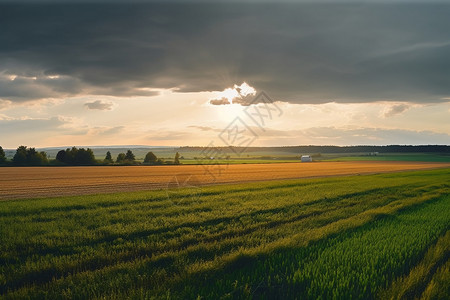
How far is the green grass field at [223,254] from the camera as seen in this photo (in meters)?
6.81

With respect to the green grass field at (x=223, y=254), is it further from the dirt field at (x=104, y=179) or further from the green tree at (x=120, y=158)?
the green tree at (x=120, y=158)

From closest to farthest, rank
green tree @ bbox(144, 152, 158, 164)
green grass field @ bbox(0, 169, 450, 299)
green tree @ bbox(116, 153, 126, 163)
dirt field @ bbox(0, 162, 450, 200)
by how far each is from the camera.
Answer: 1. green grass field @ bbox(0, 169, 450, 299)
2. dirt field @ bbox(0, 162, 450, 200)
3. green tree @ bbox(116, 153, 126, 163)
4. green tree @ bbox(144, 152, 158, 164)

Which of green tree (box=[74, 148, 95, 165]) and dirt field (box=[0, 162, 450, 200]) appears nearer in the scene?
dirt field (box=[0, 162, 450, 200])

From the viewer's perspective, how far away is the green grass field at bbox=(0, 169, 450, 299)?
22.4 ft

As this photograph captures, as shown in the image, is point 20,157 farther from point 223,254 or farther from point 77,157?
point 223,254

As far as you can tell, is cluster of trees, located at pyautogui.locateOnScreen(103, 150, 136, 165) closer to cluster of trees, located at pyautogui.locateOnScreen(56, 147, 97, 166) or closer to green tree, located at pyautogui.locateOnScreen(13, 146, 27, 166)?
cluster of trees, located at pyautogui.locateOnScreen(56, 147, 97, 166)

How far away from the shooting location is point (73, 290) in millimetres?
6742

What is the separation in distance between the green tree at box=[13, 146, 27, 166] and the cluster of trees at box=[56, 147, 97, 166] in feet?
26.6

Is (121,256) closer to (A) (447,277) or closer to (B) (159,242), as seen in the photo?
(B) (159,242)

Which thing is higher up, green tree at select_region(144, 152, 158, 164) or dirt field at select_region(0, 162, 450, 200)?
green tree at select_region(144, 152, 158, 164)

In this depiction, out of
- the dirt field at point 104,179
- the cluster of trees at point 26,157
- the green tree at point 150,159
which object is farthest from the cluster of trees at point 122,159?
the dirt field at point 104,179

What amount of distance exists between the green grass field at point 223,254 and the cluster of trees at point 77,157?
80.4 meters

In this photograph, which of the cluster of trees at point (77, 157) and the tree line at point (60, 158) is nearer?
the tree line at point (60, 158)

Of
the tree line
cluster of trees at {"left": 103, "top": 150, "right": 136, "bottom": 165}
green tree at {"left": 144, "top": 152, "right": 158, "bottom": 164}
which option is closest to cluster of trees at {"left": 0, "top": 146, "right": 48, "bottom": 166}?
the tree line
